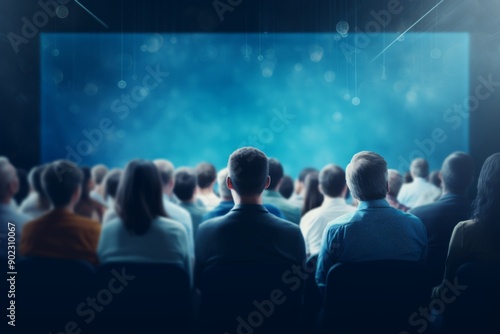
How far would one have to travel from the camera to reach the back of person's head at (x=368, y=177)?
2.14 m

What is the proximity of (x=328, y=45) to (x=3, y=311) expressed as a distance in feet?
24.1

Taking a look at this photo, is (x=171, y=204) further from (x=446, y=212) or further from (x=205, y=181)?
(x=446, y=212)

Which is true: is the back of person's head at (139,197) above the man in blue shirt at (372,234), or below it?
above

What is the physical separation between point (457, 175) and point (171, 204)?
1870 mm

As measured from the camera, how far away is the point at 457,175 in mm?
2777

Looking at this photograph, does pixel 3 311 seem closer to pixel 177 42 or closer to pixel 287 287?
pixel 287 287

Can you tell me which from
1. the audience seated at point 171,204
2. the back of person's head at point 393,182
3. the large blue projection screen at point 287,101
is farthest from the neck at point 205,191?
the large blue projection screen at point 287,101

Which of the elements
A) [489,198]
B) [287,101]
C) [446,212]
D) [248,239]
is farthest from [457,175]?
[287,101]

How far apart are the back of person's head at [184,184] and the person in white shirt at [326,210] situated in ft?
2.90

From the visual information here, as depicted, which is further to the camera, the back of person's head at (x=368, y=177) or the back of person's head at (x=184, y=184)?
the back of person's head at (x=184, y=184)

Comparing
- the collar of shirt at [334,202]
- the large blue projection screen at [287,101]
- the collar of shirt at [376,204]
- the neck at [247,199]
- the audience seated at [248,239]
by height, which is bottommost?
the audience seated at [248,239]

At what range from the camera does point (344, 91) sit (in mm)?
8609

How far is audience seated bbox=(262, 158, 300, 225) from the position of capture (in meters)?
3.27

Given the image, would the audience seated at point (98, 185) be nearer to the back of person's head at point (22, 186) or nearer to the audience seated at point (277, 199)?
the back of person's head at point (22, 186)
